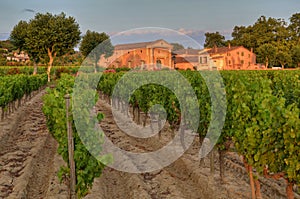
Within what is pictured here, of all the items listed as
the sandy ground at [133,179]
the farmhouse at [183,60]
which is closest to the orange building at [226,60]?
the farmhouse at [183,60]

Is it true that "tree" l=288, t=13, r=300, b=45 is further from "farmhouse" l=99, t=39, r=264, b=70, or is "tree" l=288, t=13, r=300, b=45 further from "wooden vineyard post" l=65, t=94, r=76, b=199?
"wooden vineyard post" l=65, t=94, r=76, b=199

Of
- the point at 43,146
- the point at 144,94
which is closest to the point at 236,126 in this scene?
the point at 43,146

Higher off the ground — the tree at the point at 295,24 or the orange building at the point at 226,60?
the tree at the point at 295,24

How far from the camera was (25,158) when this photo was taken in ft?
30.1

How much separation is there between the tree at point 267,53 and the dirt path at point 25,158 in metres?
57.2

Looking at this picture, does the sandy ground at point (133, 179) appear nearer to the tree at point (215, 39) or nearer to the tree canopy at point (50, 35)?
the tree canopy at point (50, 35)

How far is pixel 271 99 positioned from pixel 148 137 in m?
6.91

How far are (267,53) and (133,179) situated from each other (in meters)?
62.1

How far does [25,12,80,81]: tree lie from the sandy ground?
33940 millimetres

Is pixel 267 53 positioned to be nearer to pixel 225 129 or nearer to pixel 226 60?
pixel 226 60

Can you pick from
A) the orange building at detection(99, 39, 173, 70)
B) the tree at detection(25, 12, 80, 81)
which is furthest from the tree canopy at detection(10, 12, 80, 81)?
the orange building at detection(99, 39, 173, 70)

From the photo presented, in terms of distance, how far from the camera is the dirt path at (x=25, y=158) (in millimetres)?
7035

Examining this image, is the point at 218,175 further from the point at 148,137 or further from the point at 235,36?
the point at 235,36

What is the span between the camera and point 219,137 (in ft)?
23.5
